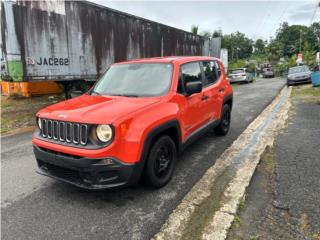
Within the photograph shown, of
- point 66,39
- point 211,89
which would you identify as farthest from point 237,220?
point 66,39

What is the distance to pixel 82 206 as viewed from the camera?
3240mm

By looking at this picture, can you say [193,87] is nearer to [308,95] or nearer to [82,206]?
[82,206]

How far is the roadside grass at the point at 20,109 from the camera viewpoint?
8.38m

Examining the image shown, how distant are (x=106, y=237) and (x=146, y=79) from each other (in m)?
2.34

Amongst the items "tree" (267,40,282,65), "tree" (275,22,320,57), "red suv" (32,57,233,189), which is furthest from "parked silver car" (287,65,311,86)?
"tree" (275,22,320,57)

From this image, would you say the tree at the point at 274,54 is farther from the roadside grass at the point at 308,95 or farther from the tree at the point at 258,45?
the roadside grass at the point at 308,95

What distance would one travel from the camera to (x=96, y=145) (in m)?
2.94

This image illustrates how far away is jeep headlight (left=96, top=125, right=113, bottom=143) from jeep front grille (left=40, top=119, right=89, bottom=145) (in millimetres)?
135

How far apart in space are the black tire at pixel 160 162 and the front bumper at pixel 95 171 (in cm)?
26

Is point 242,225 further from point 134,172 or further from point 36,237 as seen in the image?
point 36,237

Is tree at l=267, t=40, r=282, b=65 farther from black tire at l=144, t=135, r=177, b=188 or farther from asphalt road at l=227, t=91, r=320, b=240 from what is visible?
black tire at l=144, t=135, r=177, b=188

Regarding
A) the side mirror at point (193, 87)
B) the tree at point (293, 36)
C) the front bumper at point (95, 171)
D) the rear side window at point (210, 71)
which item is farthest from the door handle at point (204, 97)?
the tree at point (293, 36)

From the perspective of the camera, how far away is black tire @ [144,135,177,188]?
3336 mm

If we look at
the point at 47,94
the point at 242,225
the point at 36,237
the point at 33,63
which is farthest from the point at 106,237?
the point at 47,94
